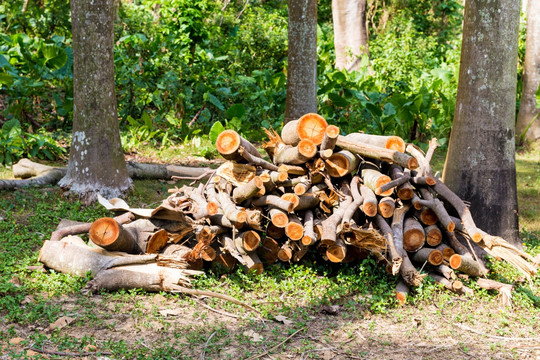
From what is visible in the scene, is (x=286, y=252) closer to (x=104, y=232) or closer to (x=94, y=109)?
(x=104, y=232)

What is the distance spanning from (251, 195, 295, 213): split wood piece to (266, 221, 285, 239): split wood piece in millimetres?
213

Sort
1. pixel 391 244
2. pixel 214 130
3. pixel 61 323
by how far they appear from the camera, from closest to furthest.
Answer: pixel 61 323
pixel 391 244
pixel 214 130

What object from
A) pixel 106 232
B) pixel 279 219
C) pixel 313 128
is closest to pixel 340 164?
pixel 313 128

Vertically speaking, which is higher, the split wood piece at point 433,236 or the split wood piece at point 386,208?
the split wood piece at point 386,208

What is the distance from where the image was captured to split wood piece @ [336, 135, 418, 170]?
5.32 metres

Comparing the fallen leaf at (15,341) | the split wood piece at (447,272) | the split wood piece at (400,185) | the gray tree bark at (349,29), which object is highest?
the gray tree bark at (349,29)

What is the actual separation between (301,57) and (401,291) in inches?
202

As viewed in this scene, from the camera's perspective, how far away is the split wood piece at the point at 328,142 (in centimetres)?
531

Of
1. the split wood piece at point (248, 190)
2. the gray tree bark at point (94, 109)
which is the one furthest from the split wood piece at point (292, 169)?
the gray tree bark at point (94, 109)

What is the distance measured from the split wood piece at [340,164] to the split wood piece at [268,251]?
90 cm

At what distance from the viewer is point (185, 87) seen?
11.3 metres

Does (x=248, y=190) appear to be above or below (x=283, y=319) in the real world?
above

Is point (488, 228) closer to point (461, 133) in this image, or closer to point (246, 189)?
point (461, 133)

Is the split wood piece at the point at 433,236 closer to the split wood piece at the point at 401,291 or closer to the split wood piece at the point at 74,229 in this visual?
the split wood piece at the point at 401,291
